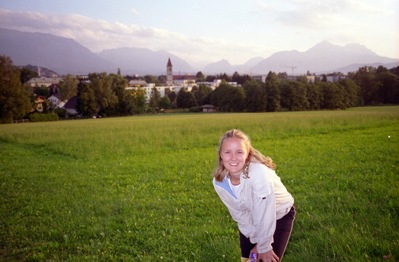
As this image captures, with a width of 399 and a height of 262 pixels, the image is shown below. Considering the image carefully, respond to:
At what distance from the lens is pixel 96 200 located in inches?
312

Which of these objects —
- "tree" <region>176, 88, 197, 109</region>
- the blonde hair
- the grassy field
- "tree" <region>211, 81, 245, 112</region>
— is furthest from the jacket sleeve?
"tree" <region>176, 88, 197, 109</region>

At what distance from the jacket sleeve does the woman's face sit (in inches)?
11.3

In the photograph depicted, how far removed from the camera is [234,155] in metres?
3.31

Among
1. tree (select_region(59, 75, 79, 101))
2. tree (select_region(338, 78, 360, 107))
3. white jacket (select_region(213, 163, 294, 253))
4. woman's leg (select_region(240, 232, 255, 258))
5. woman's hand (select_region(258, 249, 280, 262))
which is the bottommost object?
woman's leg (select_region(240, 232, 255, 258))

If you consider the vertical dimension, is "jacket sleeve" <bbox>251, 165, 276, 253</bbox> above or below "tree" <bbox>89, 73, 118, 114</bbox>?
below

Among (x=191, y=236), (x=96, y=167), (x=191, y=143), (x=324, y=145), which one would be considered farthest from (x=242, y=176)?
(x=191, y=143)

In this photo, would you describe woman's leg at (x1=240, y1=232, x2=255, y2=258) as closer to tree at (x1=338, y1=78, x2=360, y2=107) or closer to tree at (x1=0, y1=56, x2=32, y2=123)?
tree at (x1=338, y1=78, x2=360, y2=107)

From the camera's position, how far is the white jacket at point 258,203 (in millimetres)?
2930

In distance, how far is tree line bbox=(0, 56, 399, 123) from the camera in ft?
139

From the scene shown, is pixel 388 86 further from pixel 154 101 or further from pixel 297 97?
pixel 154 101

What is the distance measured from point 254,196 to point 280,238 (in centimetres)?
71

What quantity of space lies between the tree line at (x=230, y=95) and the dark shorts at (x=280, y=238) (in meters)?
36.5

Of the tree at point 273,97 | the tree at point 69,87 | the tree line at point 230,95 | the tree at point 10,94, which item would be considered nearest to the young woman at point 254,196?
the tree line at point 230,95

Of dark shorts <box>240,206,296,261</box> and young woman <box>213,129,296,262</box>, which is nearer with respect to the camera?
young woman <box>213,129,296,262</box>
